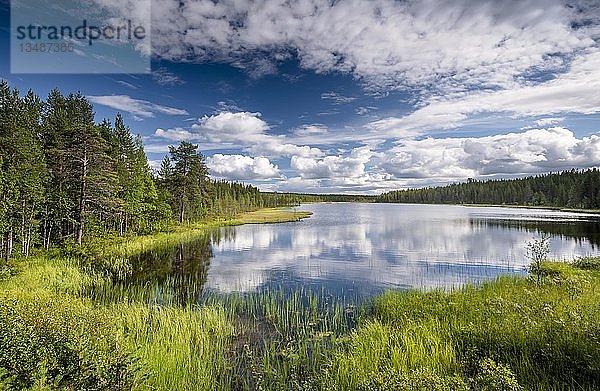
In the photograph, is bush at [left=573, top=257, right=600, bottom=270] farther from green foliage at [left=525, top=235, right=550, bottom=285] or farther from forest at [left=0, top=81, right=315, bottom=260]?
forest at [left=0, top=81, right=315, bottom=260]

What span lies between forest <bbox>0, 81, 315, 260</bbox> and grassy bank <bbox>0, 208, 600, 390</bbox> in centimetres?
1004

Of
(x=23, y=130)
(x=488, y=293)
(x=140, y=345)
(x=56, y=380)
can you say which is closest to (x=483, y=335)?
(x=488, y=293)

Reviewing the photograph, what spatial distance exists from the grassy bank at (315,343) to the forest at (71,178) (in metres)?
10.0

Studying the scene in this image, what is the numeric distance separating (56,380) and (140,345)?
3565 mm

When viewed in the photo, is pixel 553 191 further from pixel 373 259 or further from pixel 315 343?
pixel 315 343

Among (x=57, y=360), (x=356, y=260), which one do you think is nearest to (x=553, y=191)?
(x=356, y=260)

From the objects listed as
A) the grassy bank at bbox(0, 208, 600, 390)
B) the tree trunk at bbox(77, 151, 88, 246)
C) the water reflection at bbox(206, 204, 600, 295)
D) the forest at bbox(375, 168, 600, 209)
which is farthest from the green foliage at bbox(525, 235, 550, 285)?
the forest at bbox(375, 168, 600, 209)

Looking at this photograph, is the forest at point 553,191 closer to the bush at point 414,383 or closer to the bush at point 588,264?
the bush at point 588,264

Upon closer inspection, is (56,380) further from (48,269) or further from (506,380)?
(48,269)

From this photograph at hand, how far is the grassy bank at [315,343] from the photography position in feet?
25.0

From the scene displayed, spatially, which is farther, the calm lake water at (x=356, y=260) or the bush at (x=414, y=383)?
the calm lake water at (x=356, y=260)

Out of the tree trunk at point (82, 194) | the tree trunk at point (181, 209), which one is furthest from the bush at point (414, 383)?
the tree trunk at point (181, 209)

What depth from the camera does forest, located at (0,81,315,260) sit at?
25.1 metres

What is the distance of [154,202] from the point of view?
172 ft
